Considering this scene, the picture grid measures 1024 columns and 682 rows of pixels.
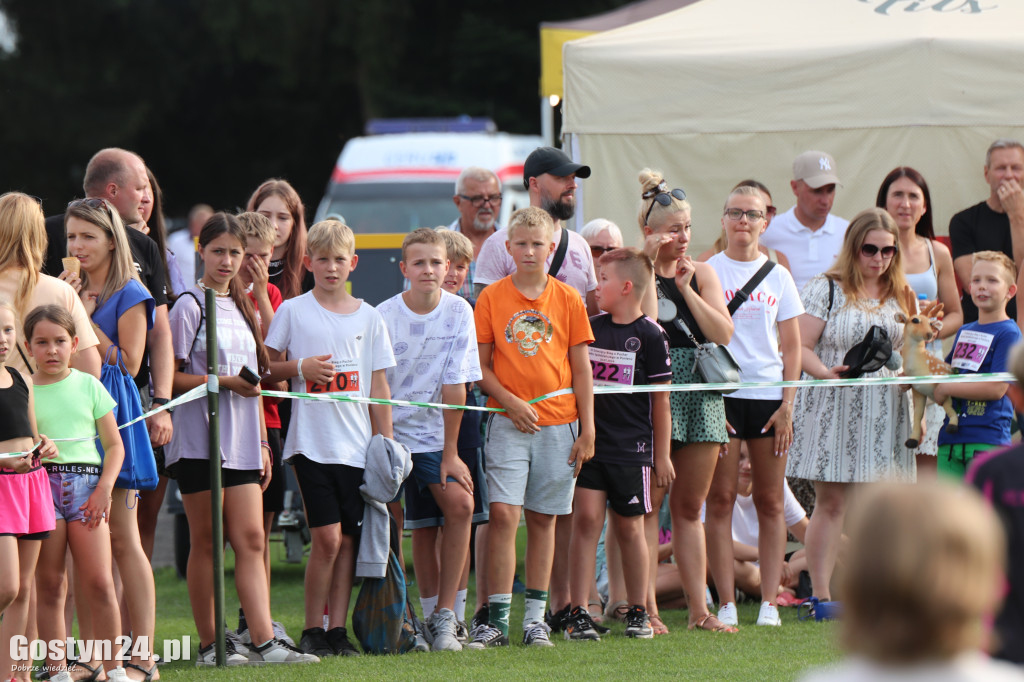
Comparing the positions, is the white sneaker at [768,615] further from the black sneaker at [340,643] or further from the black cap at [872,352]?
the black sneaker at [340,643]

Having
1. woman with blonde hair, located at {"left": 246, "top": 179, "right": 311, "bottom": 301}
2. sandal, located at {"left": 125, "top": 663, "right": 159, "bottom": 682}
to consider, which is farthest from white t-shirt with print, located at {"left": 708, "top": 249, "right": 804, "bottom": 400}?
sandal, located at {"left": 125, "top": 663, "right": 159, "bottom": 682}

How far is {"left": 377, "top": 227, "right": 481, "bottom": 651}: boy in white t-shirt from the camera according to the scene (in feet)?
19.2


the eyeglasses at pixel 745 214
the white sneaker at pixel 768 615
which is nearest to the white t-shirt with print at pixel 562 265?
the eyeglasses at pixel 745 214

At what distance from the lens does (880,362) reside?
6.34 m

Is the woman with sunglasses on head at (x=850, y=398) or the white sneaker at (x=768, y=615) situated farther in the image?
the woman with sunglasses on head at (x=850, y=398)

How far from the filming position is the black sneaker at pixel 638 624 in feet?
19.7

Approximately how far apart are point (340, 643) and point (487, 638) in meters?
0.64

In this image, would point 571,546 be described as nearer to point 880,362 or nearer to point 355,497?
point 355,497

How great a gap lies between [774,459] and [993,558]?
15.0ft

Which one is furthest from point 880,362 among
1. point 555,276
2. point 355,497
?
point 355,497

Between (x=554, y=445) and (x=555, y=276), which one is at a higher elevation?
(x=555, y=276)

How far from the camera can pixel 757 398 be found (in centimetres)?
637

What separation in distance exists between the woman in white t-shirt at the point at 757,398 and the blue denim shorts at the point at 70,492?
3.01 m

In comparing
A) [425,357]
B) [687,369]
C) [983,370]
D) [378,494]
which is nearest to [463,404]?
[425,357]
